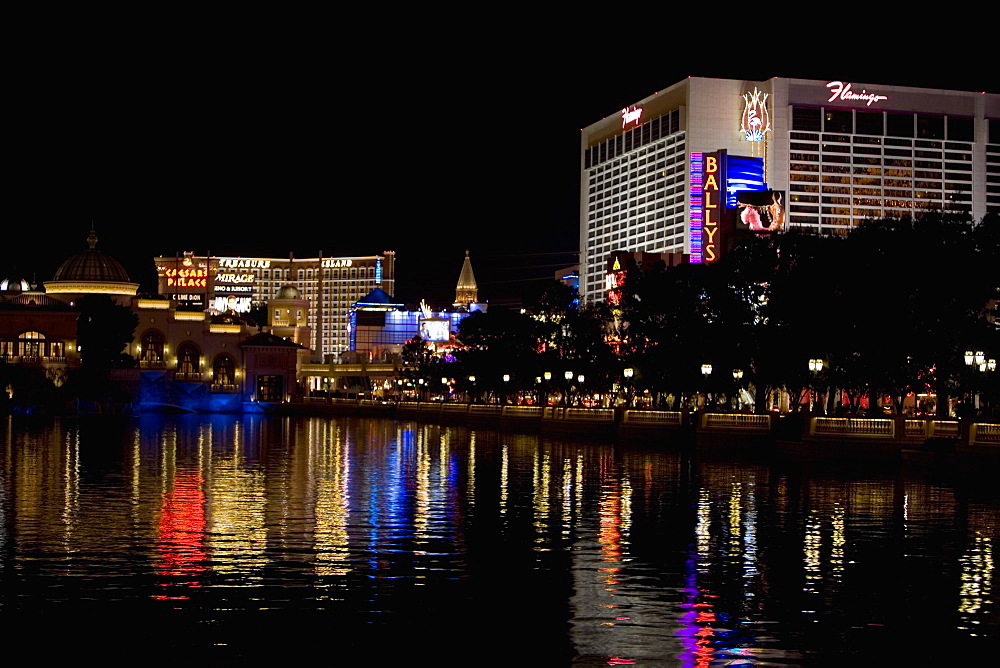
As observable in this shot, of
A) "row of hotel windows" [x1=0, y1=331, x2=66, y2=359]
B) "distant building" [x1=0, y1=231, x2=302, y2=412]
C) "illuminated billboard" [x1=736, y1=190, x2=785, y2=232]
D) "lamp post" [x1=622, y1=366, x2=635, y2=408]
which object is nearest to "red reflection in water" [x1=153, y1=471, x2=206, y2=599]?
"lamp post" [x1=622, y1=366, x2=635, y2=408]

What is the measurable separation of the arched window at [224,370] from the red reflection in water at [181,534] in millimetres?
122676

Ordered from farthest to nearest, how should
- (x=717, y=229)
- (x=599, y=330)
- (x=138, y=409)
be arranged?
1. (x=717, y=229)
2. (x=138, y=409)
3. (x=599, y=330)

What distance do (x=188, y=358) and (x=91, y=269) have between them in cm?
1513

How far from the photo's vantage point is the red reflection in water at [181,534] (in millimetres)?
21469

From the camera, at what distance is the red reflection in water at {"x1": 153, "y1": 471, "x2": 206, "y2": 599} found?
70.4ft

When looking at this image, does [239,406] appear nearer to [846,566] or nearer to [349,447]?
[349,447]

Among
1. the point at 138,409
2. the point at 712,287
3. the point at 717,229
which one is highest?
the point at 717,229

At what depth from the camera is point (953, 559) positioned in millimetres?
24328

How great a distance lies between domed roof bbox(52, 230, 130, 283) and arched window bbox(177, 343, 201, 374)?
33.1ft

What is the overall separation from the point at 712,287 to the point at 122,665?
198 feet

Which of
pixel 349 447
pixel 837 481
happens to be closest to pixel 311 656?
pixel 837 481

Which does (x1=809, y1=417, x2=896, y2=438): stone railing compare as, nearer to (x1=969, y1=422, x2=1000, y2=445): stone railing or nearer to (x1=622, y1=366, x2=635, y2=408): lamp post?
(x1=969, y1=422, x2=1000, y2=445): stone railing

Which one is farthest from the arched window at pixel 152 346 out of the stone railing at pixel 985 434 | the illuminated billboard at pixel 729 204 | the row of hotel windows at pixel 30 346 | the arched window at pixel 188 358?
the stone railing at pixel 985 434

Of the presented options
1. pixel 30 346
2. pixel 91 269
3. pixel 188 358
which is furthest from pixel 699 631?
pixel 188 358
